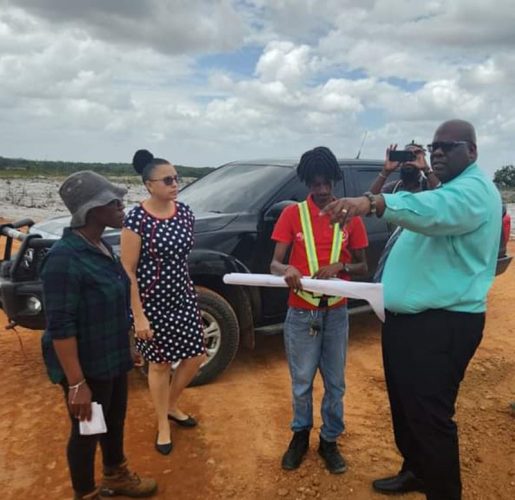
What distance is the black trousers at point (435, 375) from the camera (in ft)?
7.57

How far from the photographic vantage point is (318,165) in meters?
2.80

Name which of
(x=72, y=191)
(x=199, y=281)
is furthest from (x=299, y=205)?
(x=199, y=281)

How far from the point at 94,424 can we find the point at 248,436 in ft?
4.65

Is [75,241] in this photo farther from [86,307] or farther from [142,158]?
[142,158]

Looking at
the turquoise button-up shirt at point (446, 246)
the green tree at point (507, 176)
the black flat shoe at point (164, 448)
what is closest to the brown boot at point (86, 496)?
the black flat shoe at point (164, 448)

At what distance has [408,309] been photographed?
2334 mm

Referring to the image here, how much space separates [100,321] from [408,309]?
4.45ft

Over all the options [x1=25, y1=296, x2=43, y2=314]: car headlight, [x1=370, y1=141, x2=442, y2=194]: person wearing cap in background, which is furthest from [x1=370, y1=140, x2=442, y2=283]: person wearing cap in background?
[x1=25, y1=296, x2=43, y2=314]: car headlight

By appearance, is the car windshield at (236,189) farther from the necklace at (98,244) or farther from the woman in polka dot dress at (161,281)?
the necklace at (98,244)

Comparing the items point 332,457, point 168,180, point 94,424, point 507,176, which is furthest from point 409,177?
point 507,176

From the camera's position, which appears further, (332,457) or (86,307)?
(332,457)

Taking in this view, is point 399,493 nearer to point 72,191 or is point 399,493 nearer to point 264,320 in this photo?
point 264,320

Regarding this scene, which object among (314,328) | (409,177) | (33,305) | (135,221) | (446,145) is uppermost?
(446,145)

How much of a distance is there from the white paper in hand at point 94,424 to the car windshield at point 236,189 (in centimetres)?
252
